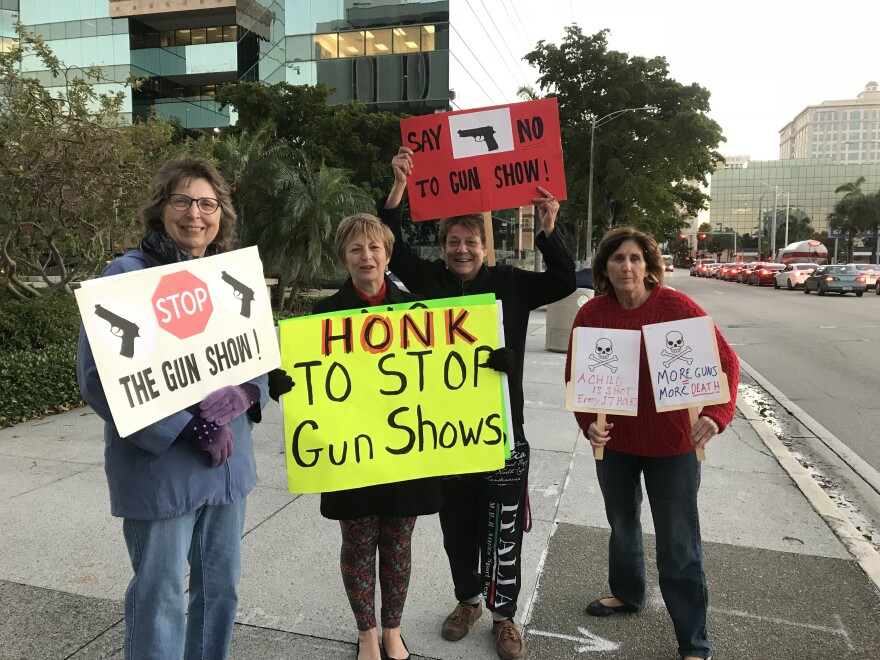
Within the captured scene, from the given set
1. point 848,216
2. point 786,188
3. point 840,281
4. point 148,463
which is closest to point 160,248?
point 148,463

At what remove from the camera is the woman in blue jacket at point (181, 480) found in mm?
1988

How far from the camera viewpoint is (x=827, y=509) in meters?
4.43

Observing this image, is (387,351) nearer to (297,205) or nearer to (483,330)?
(483,330)

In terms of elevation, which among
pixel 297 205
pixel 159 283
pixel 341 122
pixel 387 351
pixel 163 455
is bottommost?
pixel 163 455

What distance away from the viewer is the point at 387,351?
8.38ft

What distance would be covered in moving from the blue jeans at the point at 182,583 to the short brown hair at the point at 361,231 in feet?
3.58

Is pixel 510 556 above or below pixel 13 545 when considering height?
above

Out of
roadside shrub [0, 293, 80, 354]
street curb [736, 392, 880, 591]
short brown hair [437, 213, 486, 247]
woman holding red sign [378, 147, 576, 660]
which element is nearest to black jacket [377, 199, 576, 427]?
woman holding red sign [378, 147, 576, 660]

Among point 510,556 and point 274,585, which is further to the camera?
point 274,585

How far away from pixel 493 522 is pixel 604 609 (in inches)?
30.5

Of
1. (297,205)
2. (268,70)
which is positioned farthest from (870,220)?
(297,205)

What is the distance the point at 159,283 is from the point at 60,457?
430cm

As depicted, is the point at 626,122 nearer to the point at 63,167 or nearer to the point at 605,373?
the point at 63,167

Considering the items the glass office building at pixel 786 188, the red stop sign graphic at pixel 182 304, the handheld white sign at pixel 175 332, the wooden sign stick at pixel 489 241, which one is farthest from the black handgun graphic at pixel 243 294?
the glass office building at pixel 786 188
